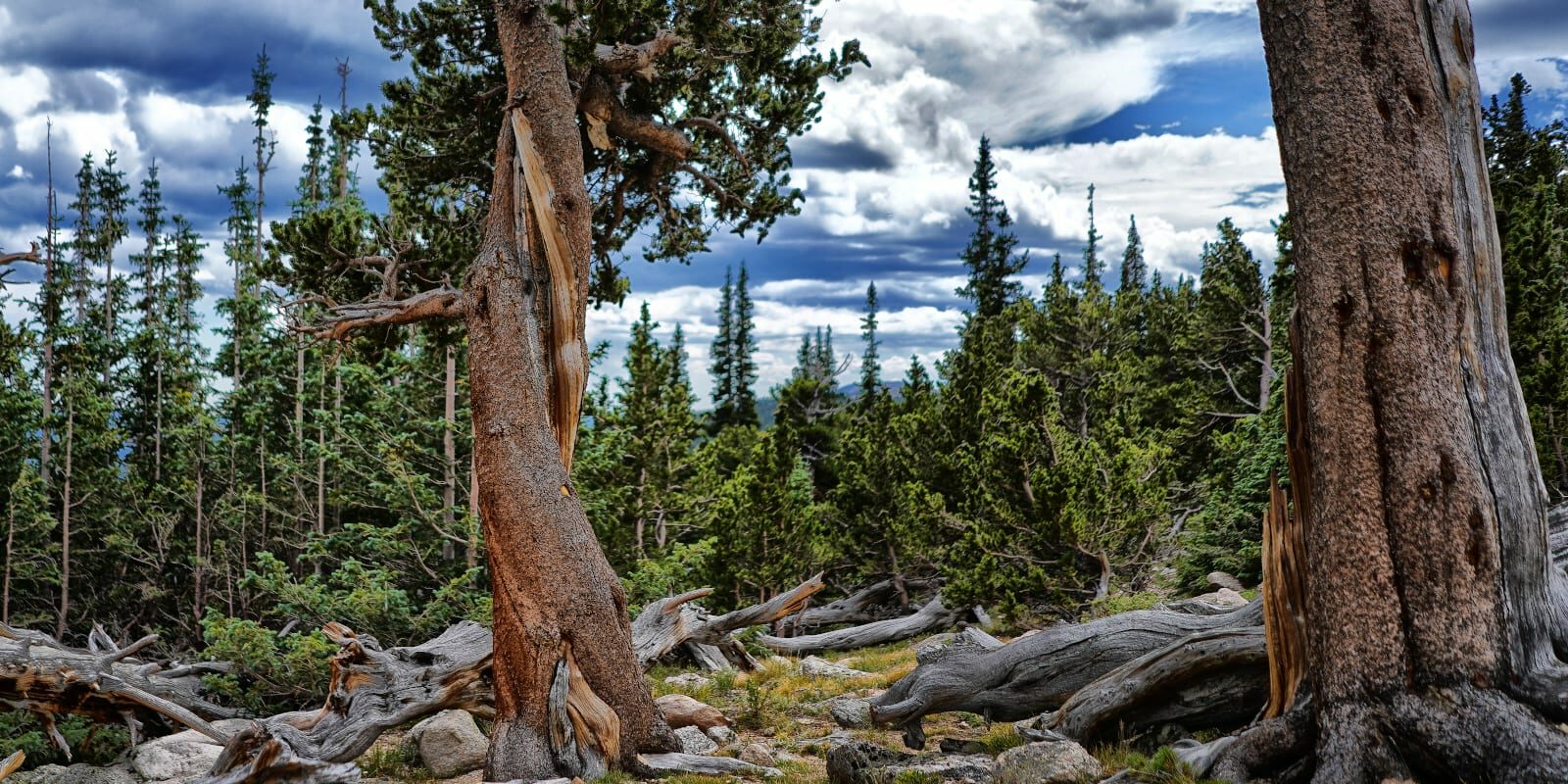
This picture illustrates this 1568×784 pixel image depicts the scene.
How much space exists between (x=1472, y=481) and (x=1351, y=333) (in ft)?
3.11

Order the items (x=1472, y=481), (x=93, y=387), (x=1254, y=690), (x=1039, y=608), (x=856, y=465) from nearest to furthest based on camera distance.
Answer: (x=1472, y=481), (x=1254, y=690), (x=1039, y=608), (x=856, y=465), (x=93, y=387)

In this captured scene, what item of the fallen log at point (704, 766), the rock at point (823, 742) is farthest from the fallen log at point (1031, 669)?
the fallen log at point (704, 766)

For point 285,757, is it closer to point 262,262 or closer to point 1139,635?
point 262,262

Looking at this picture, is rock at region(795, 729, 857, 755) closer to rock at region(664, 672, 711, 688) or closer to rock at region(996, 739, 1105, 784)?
rock at region(996, 739, 1105, 784)

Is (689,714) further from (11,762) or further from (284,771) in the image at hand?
(11,762)

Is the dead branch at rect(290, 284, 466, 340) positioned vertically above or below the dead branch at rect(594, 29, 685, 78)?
below

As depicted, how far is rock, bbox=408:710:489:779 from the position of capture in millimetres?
8359

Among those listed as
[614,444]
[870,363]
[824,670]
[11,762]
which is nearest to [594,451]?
[614,444]

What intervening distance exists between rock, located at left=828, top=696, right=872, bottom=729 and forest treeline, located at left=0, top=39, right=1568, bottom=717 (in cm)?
618

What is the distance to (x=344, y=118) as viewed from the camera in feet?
31.8

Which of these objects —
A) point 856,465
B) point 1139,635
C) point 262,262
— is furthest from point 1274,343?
point 262,262

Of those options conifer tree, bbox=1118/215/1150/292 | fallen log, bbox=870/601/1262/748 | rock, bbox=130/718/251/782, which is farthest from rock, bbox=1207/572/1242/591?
conifer tree, bbox=1118/215/1150/292

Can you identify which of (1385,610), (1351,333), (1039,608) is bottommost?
(1039,608)

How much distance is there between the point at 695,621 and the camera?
13250 millimetres
